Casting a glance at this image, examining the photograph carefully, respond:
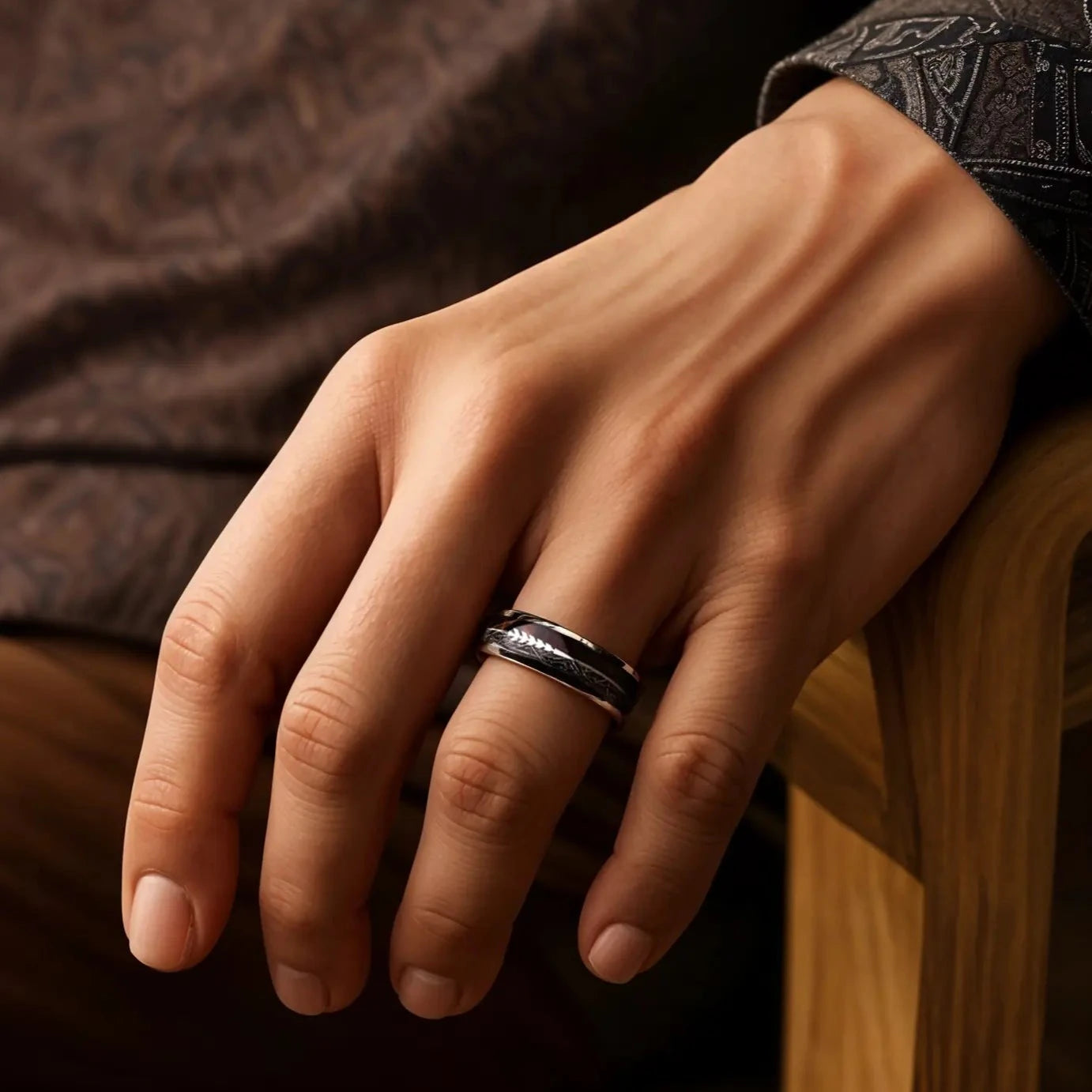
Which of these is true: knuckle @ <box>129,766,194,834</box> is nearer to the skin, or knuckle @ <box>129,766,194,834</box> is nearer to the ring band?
the skin

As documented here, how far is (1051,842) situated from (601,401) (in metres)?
0.26

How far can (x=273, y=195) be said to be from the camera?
755mm

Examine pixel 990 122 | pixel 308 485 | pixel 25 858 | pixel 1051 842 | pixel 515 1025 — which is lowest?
pixel 515 1025

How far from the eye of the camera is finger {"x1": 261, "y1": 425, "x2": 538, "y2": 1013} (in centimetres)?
43

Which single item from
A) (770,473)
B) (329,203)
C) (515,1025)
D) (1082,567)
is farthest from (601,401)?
(515,1025)

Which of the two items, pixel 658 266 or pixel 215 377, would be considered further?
pixel 215 377

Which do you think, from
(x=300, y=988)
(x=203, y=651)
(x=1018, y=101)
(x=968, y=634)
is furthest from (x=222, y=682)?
(x=1018, y=101)

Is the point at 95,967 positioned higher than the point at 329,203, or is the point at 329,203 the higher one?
the point at 329,203

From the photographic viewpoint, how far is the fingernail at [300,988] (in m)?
0.46

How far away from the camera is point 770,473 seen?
1.53 ft

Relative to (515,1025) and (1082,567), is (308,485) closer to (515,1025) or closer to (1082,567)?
(1082,567)

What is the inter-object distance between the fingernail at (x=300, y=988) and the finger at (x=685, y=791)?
0.33 feet

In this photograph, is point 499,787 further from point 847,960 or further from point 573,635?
point 847,960

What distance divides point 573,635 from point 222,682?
0.13 meters
